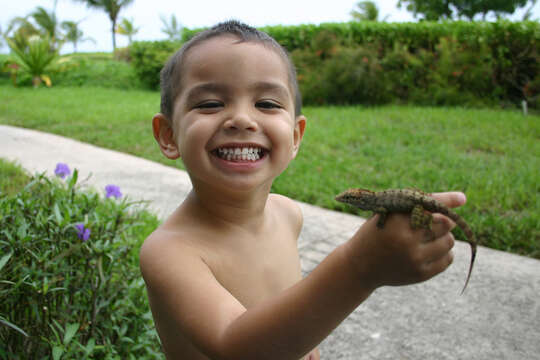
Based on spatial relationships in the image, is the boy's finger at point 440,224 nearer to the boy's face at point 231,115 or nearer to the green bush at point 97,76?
the boy's face at point 231,115

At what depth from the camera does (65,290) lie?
1888mm

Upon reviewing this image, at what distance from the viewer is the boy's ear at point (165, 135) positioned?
56.6 inches

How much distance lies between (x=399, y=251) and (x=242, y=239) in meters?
0.65

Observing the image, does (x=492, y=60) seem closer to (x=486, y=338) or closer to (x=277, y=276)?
(x=486, y=338)

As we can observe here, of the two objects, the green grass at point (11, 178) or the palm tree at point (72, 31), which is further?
the palm tree at point (72, 31)

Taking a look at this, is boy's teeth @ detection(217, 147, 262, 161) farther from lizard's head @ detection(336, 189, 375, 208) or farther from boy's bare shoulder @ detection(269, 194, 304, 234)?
boy's bare shoulder @ detection(269, 194, 304, 234)

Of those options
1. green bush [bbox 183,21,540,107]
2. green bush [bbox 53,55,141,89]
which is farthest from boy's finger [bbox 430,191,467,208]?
green bush [bbox 53,55,141,89]

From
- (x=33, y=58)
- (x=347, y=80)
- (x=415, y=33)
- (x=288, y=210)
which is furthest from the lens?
(x=33, y=58)

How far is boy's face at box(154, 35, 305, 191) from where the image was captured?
3.86 ft

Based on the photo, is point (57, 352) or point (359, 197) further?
point (57, 352)

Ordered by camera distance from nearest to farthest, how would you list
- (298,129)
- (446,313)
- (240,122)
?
(240,122) < (298,129) < (446,313)

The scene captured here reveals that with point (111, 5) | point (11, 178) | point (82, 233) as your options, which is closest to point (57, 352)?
point (82, 233)

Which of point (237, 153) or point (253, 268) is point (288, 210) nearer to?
point (253, 268)

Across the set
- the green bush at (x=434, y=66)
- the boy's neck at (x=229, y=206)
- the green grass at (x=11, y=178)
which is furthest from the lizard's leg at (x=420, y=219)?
the green bush at (x=434, y=66)
